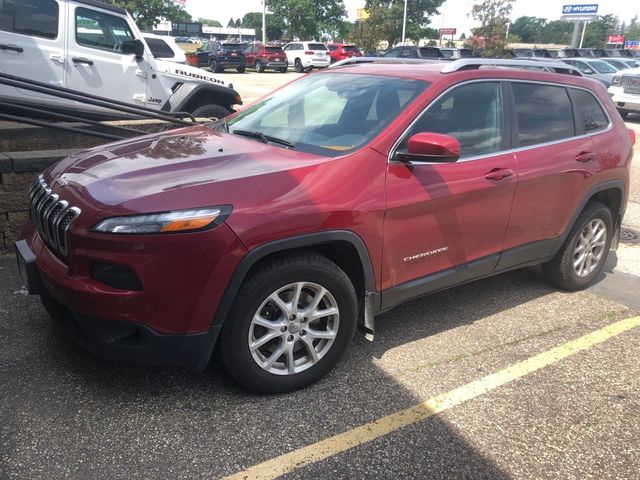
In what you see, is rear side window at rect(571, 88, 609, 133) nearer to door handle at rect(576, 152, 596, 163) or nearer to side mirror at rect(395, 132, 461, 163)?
door handle at rect(576, 152, 596, 163)

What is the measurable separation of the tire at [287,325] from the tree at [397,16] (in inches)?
1834

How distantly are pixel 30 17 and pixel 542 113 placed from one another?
6.09m

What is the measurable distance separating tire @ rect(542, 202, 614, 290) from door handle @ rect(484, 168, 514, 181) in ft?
3.51

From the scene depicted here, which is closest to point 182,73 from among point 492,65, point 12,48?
point 12,48

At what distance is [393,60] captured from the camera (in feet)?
14.2

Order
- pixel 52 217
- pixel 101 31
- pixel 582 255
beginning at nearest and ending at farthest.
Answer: pixel 52 217, pixel 582 255, pixel 101 31

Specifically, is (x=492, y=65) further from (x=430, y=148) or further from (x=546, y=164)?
(x=430, y=148)

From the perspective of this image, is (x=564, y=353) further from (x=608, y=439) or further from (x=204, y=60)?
(x=204, y=60)

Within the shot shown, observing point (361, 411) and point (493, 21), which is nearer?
point (361, 411)

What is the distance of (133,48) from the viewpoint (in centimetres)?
759

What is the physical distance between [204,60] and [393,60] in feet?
106

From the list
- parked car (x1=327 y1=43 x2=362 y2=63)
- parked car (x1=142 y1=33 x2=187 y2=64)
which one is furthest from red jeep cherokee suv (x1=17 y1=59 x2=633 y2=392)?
parked car (x1=327 y1=43 x2=362 y2=63)

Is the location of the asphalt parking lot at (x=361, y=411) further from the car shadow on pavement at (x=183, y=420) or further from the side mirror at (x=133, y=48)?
the side mirror at (x=133, y=48)

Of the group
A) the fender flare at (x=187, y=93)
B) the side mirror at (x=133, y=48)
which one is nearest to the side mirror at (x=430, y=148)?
the fender flare at (x=187, y=93)
